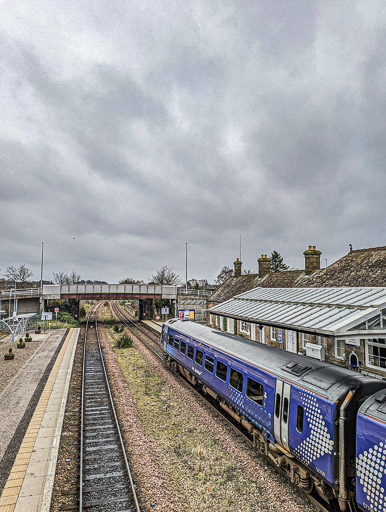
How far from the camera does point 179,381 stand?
1688cm

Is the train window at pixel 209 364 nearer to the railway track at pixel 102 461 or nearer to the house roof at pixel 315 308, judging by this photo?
the house roof at pixel 315 308

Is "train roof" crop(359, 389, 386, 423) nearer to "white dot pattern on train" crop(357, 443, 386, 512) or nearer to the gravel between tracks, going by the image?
"white dot pattern on train" crop(357, 443, 386, 512)

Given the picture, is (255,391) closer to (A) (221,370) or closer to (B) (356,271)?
(A) (221,370)

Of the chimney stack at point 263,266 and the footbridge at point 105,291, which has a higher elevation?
the chimney stack at point 263,266

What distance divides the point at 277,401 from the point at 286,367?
92 cm

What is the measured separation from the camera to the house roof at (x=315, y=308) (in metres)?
8.77

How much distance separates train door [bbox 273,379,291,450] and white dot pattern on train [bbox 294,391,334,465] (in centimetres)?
48

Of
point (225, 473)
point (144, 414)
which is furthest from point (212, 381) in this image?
point (225, 473)

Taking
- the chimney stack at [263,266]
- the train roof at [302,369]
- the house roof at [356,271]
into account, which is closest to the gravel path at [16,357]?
the train roof at [302,369]

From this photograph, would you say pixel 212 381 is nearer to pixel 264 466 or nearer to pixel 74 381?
pixel 264 466

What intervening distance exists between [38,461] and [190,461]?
4.41m

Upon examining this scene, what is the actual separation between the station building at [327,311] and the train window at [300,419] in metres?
1.96

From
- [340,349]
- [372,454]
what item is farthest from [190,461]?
[340,349]

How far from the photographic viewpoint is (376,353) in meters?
16.0
